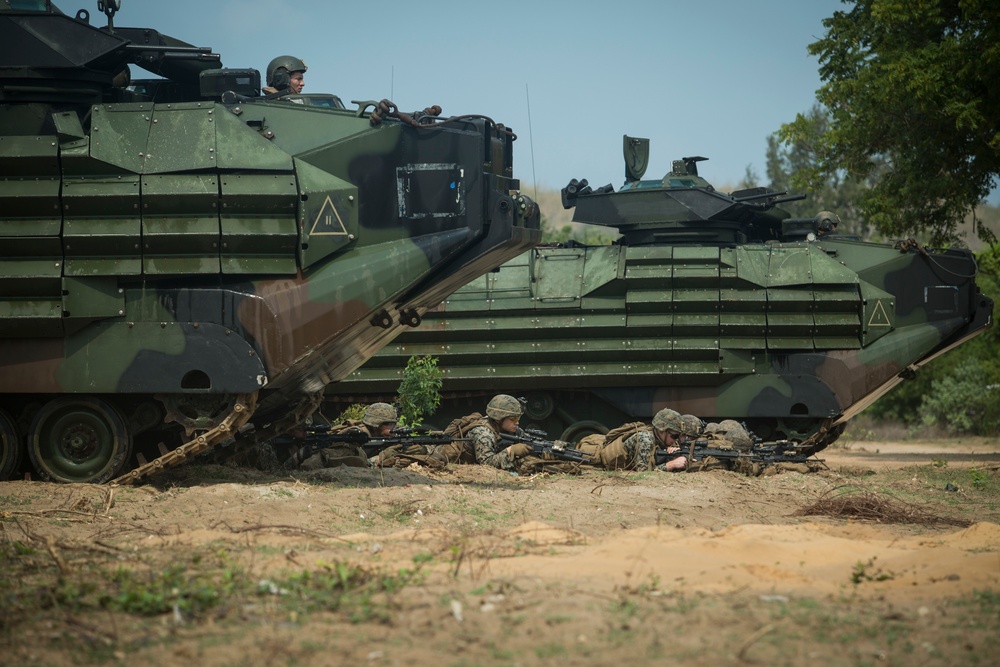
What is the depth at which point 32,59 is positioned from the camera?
1008 centimetres

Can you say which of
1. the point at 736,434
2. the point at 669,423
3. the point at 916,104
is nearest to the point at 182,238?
the point at 669,423

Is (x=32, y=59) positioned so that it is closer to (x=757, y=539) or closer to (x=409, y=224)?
(x=409, y=224)

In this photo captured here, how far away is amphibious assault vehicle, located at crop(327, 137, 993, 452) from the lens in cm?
1591

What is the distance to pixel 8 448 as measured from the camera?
10.2 m

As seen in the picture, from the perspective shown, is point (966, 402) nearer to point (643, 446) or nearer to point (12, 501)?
point (643, 446)

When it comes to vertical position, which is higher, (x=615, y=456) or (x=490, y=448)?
(x=490, y=448)

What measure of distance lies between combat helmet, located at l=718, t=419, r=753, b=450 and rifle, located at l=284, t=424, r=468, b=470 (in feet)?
11.3

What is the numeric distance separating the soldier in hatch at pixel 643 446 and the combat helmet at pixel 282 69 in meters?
5.40

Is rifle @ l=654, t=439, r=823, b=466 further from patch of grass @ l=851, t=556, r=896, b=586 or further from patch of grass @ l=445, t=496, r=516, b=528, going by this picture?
patch of grass @ l=851, t=556, r=896, b=586

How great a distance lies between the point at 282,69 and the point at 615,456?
18.3 feet

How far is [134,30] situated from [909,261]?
10504mm

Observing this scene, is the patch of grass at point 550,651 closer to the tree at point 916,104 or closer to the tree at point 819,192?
the tree at point 916,104

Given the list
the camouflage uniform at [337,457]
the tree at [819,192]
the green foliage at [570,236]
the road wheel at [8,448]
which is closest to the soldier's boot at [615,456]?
the camouflage uniform at [337,457]

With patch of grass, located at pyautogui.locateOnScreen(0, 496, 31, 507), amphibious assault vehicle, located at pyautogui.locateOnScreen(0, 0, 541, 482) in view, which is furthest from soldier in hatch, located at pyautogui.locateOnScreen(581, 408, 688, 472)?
patch of grass, located at pyautogui.locateOnScreen(0, 496, 31, 507)
